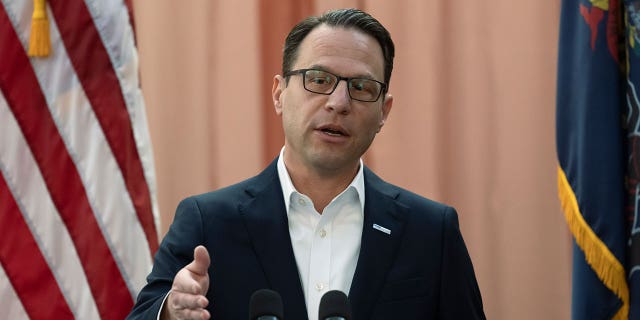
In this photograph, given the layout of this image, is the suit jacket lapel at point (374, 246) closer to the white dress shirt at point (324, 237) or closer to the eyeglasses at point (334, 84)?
the white dress shirt at point (324, 237)

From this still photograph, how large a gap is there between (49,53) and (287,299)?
5.33 feet

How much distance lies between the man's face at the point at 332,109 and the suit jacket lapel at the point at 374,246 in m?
0.11

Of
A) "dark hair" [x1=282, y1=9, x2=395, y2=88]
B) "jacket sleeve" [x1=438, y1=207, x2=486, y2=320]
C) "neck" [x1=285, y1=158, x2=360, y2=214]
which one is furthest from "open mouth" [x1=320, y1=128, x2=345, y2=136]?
"jacket sleeve" [x1=438, y1=207, x2=486, y2=320]

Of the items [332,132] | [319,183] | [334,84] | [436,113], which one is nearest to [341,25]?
[334,84]

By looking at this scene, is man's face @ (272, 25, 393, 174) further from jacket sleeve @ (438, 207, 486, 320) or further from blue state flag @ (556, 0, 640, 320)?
blue state flag @ (556, 0, 640, 320)

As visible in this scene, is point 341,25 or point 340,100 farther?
point 341,25

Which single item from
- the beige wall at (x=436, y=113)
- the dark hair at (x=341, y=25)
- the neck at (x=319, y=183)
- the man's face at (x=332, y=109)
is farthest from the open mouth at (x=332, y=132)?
the beige wall at (x=436, y=113)

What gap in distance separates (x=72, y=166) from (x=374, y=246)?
155cm

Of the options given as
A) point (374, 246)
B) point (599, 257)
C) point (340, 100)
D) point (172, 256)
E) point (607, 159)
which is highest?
point (340, 100)

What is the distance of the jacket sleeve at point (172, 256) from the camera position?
183 centimetres

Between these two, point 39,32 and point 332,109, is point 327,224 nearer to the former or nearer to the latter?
point 332,109

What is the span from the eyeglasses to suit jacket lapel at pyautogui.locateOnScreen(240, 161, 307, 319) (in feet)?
0.85

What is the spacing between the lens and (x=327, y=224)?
2012mm

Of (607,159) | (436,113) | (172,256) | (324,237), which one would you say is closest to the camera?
(172,256)
